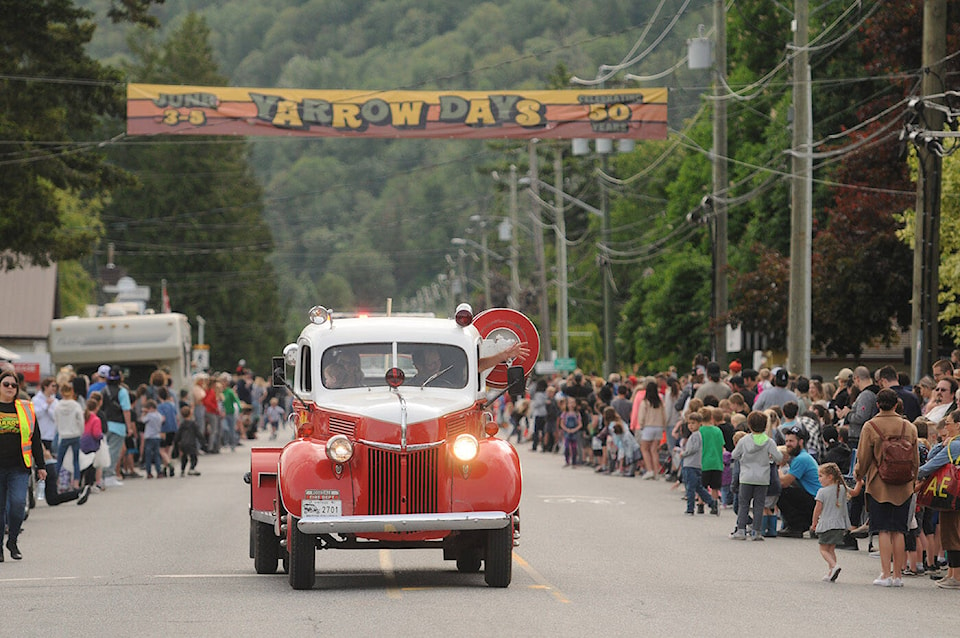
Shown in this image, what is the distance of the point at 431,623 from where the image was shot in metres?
12.8

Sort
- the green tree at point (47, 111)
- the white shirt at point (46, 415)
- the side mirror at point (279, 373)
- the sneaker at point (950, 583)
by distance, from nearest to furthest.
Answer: the sneaker at point (950, 583)
the side mirror at point (279, 373)
the white shirt at point (46, 415)
the green tree at point (47, 111)

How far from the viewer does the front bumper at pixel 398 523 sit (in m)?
14.7

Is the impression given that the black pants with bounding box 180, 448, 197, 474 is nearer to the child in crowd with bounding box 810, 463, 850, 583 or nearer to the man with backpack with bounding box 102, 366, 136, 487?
the man with backpack with bounding box 102, 366, 136, 487

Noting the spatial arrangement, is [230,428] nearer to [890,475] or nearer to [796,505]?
[796,505]

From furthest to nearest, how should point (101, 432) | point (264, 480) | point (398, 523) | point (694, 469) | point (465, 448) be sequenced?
1. point (101, 432)
2. point (694, 469)
3. point (264, 480)
4. point (465, 448)
5. point (398, 523)

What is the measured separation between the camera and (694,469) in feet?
81.0

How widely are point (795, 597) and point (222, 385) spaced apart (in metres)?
33.5

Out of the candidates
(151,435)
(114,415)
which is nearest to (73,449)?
(114,415)

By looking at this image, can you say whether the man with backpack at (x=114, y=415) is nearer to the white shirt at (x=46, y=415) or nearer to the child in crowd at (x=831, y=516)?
the white shirt at (x=46, y=415)

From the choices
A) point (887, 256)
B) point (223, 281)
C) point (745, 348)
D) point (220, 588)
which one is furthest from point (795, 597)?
point (223, 281)

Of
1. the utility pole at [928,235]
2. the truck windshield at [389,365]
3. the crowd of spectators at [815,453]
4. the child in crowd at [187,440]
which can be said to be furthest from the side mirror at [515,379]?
the child in crowd at [187,440]

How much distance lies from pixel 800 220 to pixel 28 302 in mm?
43322

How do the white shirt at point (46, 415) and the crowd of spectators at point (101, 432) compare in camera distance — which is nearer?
the crowd of spectators at point (101, 432)

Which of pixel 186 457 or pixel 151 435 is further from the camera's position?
pixel 186 457
